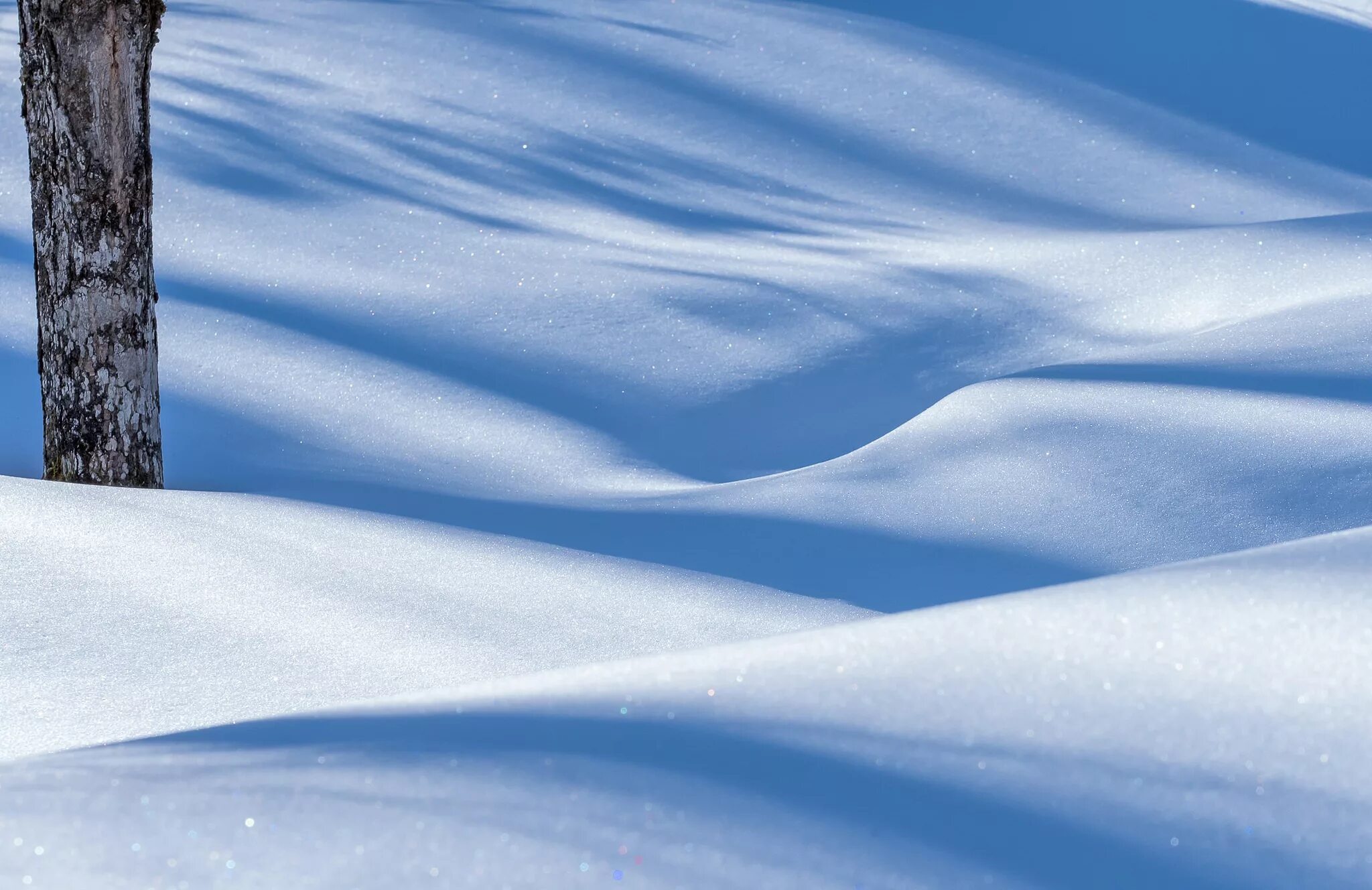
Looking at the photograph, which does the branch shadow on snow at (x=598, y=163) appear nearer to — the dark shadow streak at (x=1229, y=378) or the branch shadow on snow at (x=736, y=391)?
the branch shadow on snow at (x=736, y=391)

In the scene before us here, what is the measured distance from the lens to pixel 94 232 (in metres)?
3.30

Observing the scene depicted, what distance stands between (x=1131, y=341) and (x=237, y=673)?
335cm

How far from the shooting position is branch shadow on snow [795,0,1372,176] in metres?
7.82

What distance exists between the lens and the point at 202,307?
4.65m

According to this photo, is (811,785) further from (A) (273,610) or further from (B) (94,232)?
(B) (94,232)

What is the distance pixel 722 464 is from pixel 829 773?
3183 millimetres

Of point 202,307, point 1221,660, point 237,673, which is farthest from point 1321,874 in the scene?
point 202,307

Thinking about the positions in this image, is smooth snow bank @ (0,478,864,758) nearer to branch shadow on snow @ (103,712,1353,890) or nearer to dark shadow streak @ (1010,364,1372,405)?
branch shadow on snow @ (103,712,1353,890)

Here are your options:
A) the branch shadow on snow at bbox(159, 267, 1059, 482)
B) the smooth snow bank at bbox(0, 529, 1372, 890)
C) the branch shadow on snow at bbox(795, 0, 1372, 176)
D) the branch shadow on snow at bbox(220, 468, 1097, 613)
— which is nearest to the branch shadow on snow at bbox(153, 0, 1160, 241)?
the branch shadow on snow at bbox(159, 267, 1059, 482)

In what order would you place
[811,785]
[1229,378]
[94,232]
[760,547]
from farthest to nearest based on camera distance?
[1229,378] < [94,232] < [760,547] < [811,785]

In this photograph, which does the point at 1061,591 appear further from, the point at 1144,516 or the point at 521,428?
the point at 521,428

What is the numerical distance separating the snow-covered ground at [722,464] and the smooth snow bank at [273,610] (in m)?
0.01

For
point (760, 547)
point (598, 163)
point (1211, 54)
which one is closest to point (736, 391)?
point (760, 547)

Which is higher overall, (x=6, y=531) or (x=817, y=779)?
(x=817, y=779)
